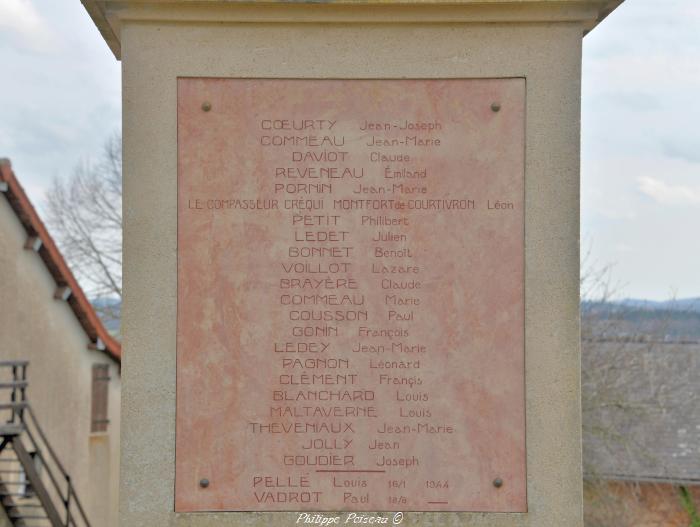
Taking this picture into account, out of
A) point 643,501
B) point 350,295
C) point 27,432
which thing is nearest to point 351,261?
point 350,295

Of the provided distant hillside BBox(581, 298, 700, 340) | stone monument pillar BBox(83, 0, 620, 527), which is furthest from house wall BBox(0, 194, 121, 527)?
stone monument pillar BBox(83, 0, 620, 527)

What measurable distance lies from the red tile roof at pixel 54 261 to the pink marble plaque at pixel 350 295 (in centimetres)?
1410

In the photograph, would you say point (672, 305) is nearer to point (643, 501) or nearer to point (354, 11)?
point (643, 501)

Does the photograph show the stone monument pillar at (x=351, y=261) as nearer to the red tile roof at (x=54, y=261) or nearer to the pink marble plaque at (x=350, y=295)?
the pink marble plaque at (x=350, y=295)

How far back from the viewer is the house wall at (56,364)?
61.7 ft

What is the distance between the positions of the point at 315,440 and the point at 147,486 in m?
0.76

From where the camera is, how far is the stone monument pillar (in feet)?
15.4

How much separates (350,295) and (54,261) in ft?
52.8

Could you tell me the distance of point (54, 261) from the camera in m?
19.9

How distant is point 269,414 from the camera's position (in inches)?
186

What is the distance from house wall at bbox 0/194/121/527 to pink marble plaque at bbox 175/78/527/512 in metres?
14.2

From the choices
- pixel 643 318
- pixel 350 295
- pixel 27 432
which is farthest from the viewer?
pixel 643 318

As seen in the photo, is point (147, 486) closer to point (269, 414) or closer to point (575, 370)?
point (269, 414)

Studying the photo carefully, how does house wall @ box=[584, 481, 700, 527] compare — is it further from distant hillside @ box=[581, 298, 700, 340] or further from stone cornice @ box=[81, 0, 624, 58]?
stone cornice @ box=[81, 0, 624, 58]
